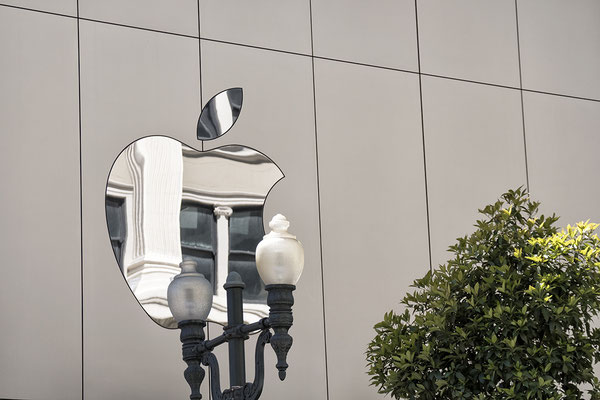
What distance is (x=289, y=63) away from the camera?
5.51 m

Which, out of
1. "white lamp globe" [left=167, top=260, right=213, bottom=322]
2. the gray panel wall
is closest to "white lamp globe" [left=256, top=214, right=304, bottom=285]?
"white lamp globe" [left=167, top=260, right=213, bottom=322]

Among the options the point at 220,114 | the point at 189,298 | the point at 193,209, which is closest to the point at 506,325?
the point at 189,298

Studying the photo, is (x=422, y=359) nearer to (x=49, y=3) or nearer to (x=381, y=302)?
(x=381, y=302)

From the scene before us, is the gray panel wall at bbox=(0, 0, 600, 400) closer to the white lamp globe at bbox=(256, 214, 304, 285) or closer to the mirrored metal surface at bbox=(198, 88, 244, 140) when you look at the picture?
the mirrored metal surface at bbox=(198, 88, 244, 140)

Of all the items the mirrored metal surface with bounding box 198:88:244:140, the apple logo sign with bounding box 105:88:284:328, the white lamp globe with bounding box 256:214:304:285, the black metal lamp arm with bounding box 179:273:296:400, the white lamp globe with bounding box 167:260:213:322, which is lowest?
the black metal lamp arm with bounding box 179:273:296:400

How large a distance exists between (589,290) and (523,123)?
7.38 feet

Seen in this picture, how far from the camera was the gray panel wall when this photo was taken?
15.5 ft

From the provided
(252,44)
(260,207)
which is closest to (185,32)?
(252,44)

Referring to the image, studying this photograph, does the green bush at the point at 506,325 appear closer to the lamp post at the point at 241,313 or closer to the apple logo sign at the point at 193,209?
the lamp post at the point at 241,313

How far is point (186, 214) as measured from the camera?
5.13 meters

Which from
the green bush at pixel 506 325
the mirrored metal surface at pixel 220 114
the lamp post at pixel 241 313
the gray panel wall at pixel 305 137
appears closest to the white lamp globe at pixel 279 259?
the lamp post at pixel 241 313

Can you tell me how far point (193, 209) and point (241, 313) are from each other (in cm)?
150

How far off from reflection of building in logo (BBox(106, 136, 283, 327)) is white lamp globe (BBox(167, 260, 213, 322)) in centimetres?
102

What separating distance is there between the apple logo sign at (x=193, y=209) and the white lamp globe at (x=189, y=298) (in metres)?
1.02
